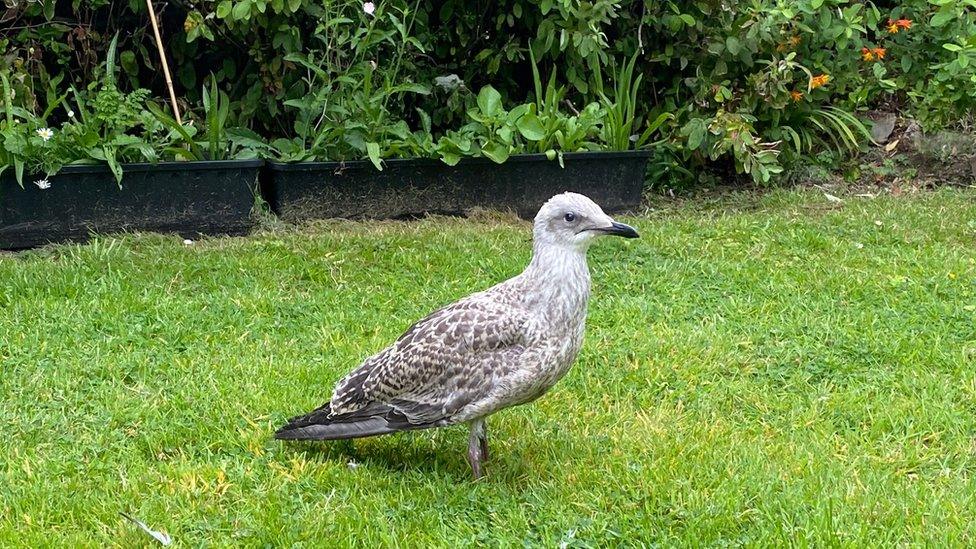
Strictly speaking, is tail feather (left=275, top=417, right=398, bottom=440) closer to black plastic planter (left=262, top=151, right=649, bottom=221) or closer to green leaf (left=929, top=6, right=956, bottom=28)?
black plastic planter (left=262, top=151, right=649, bottom=221)

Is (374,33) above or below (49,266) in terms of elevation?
above

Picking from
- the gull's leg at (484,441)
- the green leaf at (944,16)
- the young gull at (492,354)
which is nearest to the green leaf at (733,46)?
the green leaf at (944,16)

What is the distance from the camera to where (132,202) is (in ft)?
22.6

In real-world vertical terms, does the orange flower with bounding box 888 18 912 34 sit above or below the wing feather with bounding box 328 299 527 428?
above

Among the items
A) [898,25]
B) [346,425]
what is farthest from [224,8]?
[898,25]

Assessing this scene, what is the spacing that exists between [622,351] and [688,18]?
13.3 ft

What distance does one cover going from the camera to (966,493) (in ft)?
11.6

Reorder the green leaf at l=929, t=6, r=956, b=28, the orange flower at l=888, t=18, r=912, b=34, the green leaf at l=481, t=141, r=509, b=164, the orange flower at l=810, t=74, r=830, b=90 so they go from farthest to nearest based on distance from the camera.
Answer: the orange flower at l=888, t=18, r=912, b=34 → the orange flower at l=810, t=74, r=830, b=90 → the green leaf at l=929, t=6, r=956, b=28 → the green leaf at l=481, t=141, r=509, b=164

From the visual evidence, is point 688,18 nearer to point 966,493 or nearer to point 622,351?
point 622,351

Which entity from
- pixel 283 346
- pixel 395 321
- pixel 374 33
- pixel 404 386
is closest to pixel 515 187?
pixel 374 33

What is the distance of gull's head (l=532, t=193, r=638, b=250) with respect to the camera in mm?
3596

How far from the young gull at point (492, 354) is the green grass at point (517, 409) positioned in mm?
260

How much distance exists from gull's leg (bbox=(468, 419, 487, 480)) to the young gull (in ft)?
0.04

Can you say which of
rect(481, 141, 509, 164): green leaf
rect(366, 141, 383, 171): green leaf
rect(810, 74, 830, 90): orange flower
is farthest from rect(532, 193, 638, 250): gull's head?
rect(810, 74, 830, 90): orange flower
